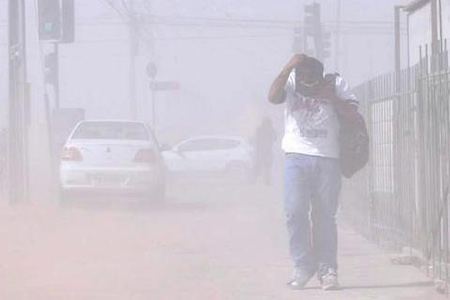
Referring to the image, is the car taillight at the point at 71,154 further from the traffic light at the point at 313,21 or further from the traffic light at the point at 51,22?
the traffic light at the point at 313,21

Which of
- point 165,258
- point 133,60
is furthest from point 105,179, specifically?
point 133,60

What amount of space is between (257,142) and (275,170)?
7.53 meters

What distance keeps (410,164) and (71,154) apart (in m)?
8.61

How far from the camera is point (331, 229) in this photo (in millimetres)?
9320

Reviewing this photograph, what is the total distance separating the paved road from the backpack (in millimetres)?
973

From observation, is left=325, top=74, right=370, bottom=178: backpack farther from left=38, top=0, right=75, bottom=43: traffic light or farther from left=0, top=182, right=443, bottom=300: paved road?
left=38, top=0, right=75, bottom=43: traffic light

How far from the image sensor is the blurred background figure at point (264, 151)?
27594 mm

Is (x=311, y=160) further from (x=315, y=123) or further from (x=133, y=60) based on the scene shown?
(x=133, y=60)

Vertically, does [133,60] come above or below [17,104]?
above

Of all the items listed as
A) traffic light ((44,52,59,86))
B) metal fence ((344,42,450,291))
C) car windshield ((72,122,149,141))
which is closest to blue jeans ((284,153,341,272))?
metal fence ((344,42,450,291))

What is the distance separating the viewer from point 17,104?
1919 cm

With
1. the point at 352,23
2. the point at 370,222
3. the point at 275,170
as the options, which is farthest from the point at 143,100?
the point at 370,222

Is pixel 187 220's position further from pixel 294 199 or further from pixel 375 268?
pixel 294 199

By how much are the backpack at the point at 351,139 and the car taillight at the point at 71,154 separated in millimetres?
9573
